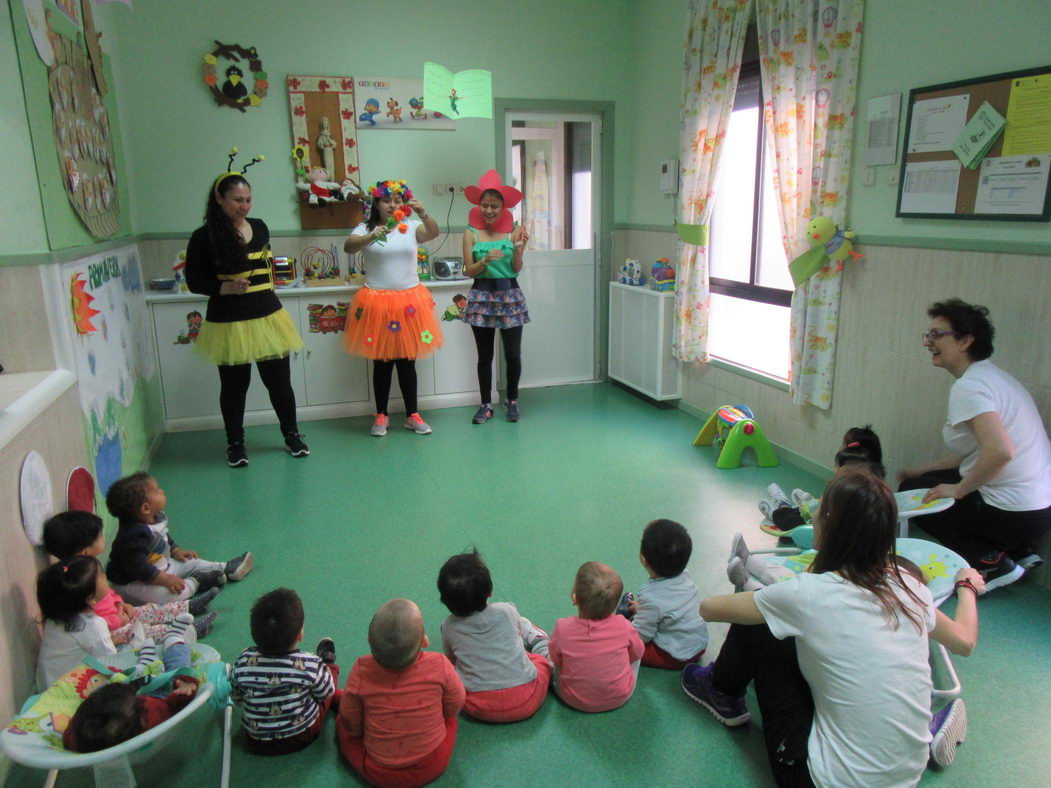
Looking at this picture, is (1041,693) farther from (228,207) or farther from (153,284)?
(153,284)

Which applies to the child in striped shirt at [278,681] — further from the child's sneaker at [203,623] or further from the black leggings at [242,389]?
the black leggings at [242,389]

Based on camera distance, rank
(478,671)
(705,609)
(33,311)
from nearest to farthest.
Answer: (705,609)
(478,671)
(33,311)

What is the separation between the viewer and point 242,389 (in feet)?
13.4

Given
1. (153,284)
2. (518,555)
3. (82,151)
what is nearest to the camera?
(518,555)

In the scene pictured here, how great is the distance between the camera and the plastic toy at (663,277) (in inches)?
198

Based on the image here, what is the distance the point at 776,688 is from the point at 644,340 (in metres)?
3.60

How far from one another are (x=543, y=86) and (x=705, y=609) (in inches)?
178

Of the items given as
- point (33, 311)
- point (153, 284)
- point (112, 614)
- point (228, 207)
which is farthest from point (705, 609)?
point (153, 284)

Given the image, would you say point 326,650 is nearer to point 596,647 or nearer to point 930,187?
point 596,647

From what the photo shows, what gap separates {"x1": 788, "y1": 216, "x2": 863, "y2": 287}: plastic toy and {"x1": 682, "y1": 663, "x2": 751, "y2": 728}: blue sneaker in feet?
7.20

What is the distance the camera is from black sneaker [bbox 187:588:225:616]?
2.62 meters

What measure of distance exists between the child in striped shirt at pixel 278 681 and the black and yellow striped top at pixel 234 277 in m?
2.32

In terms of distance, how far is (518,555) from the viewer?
303 cm

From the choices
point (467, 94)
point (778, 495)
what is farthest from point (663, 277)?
point (778, 495)
